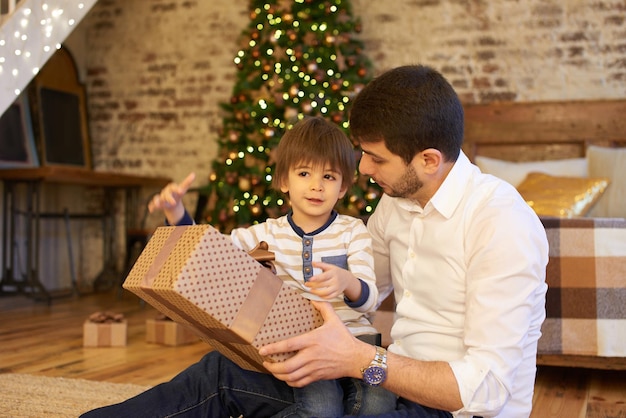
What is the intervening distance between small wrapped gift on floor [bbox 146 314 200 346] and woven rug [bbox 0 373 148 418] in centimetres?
91

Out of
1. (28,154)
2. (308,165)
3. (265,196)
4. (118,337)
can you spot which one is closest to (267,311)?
(308,165)

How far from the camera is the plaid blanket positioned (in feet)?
8.80

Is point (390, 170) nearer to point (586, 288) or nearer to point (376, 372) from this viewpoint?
point (376, 372)

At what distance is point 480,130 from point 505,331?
4.12 meters

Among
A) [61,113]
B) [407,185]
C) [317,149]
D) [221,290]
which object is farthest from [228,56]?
[221,290]

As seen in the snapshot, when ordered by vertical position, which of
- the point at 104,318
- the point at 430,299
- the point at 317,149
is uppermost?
the point at 317,149

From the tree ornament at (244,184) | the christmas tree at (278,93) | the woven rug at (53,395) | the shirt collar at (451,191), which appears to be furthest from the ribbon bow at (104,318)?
the shirt collar at (451,191)

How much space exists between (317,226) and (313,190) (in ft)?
0.35

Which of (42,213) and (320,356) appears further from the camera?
(42,213)

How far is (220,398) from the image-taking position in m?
1.65

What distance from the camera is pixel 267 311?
1378 mm

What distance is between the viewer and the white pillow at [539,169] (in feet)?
15.4

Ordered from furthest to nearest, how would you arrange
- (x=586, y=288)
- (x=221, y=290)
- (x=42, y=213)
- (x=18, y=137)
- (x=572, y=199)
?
(x=42, y=213) < (x=18, y=137) < (x=572, y=199) < (x=586, y=288) < (x=221, y=290)

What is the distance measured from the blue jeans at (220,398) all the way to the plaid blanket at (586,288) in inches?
57.8
